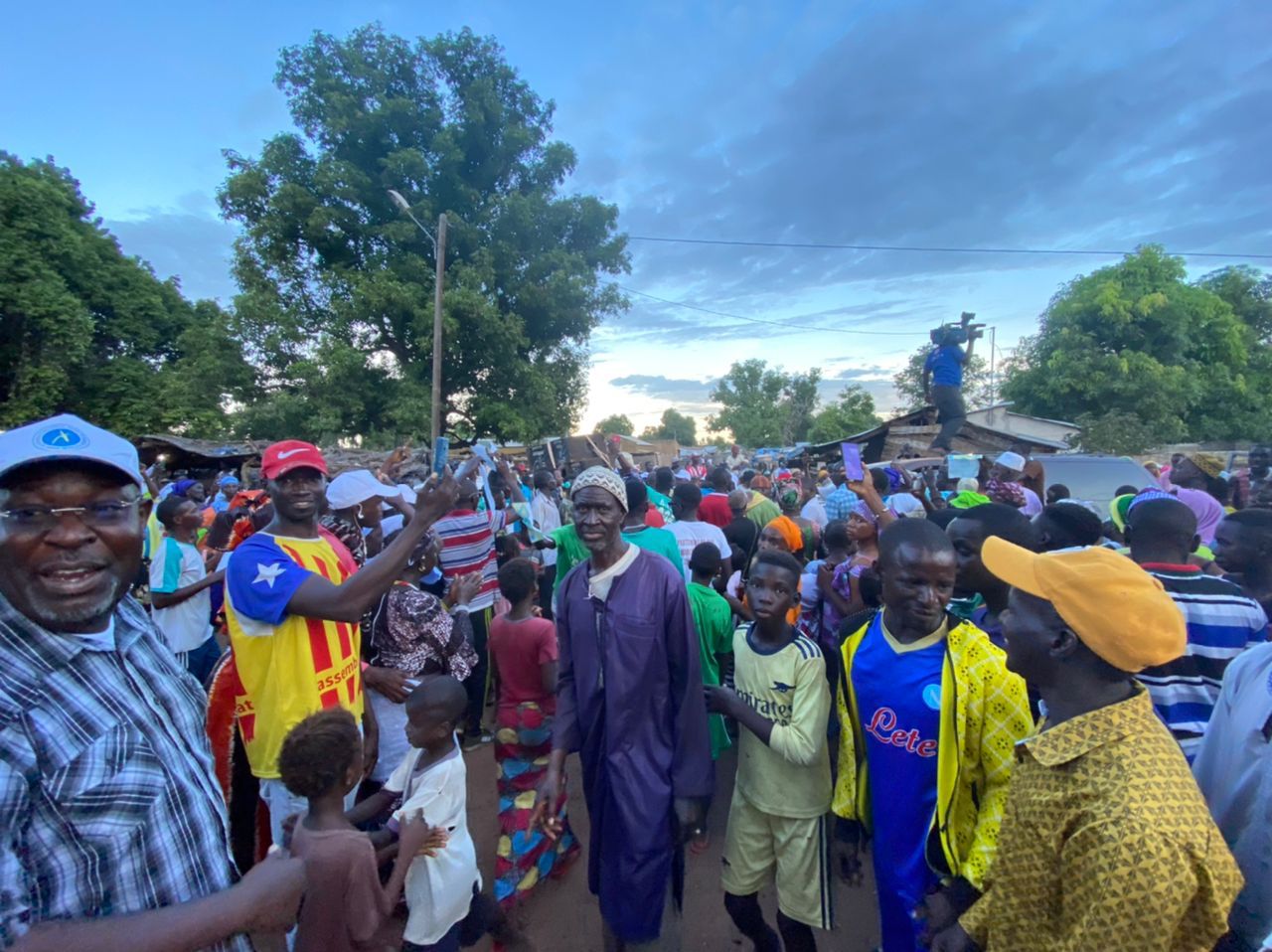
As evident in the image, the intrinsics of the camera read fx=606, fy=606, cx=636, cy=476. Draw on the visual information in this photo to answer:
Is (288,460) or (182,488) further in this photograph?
(182,488)

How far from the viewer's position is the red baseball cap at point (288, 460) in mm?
2447

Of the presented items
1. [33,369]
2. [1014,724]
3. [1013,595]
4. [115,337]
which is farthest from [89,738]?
[115,337]

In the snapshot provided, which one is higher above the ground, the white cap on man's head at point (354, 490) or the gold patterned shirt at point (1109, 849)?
the white cap on man's head at point (354, 490)

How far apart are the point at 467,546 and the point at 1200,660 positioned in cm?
433

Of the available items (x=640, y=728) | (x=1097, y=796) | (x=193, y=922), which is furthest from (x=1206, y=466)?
(x=193, y=922)

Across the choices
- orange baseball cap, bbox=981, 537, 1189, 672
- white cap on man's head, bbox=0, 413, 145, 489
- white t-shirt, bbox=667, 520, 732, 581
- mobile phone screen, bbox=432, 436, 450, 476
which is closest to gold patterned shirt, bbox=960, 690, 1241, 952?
orange baseball cap, bbox=981, 537, 1189, 672

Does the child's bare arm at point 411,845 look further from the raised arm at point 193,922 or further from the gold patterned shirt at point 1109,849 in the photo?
the gold patterned shirt at point 1109,849

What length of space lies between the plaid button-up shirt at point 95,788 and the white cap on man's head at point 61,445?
0.26 m

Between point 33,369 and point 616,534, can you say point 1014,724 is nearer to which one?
point 616,534

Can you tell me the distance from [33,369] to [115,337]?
4.64 meters

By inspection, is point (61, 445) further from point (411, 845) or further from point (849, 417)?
point (849, 417)

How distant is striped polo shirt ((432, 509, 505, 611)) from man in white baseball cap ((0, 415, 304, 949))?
11.4 ft

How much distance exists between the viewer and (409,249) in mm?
20719

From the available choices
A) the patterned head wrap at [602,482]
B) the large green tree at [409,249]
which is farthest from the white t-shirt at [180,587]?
the large green tree at [409,249]
